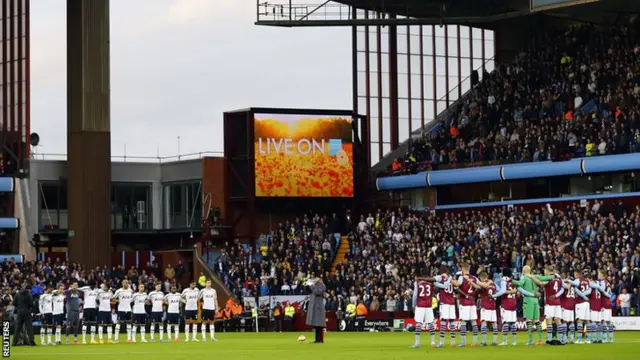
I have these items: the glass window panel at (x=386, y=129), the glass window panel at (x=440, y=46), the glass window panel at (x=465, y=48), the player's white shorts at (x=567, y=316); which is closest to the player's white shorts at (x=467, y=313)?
the player's white shorts at (x=567, y=316)

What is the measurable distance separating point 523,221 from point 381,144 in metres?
21.1

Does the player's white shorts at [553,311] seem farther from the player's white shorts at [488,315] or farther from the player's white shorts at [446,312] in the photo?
the player's white shorts at [446,312]

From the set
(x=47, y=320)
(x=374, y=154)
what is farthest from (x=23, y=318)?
(x=374, y=154)

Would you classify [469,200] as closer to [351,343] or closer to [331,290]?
[331,290]

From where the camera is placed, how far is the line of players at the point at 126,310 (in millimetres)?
52000

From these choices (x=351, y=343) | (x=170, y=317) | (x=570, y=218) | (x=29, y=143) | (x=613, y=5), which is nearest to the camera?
(x=351, y=343)

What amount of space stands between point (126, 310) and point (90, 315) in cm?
204

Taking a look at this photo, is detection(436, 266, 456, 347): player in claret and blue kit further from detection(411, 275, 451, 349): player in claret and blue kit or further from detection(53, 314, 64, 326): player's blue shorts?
detection(53, 314, 64, 326): player's blue shorts

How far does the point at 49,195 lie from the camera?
85.3 meters

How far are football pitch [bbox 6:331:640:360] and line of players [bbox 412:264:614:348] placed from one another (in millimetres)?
868

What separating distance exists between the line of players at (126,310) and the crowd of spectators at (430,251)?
1618 cm

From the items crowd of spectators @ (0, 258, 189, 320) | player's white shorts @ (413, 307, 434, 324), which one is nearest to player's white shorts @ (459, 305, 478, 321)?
player's white shorts @ (413, 307, 434, 324)

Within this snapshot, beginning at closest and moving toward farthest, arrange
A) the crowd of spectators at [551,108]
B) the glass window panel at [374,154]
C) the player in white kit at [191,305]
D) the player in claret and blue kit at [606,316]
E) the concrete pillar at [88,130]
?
the player in claret and blue kit at [606,316] < the player in white kit at [191,305] < the crowd of spectators at [551,108] < the concrete pillar at [88,130] < the glass window panel at [374,154]

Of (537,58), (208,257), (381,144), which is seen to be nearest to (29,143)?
(208,257)
